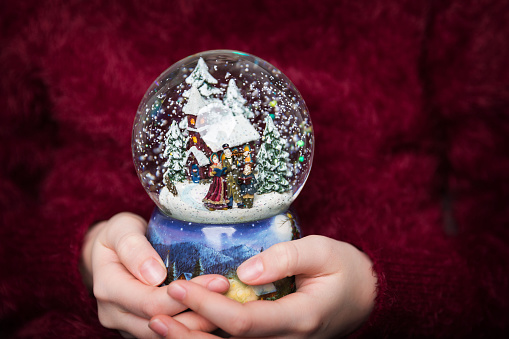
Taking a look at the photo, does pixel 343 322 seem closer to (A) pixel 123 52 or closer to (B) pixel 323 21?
(B) pixel 323 21

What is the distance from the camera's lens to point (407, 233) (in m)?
1.31

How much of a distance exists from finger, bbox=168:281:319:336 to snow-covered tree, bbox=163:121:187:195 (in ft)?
0.69

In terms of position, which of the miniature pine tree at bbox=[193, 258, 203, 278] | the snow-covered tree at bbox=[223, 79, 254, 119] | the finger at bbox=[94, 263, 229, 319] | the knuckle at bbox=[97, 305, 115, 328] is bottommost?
the knuckle at bbox=[97, 305, 115, 328]

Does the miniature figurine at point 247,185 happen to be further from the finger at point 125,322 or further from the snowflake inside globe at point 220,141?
the finger at point 125,322

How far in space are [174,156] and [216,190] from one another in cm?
11

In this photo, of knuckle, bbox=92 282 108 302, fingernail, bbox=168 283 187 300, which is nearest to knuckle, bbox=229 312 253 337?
fingernail, bbox=168 283 187 300

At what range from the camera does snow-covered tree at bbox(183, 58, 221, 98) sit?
855mm

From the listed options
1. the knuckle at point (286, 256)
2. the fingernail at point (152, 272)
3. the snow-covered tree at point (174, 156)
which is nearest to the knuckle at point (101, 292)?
the fingernail at point (152, 272)

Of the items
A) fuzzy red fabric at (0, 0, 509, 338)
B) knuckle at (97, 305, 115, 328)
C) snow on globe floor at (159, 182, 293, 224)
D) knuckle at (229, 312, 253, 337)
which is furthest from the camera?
fuzzy red fabric at (0, 0, 509, 338)

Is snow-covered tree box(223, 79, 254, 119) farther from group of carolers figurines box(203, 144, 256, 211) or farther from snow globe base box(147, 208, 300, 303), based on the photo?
snow globe base box(147, 208, 300, 303)

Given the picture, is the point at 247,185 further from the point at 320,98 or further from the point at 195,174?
the point at 320,98

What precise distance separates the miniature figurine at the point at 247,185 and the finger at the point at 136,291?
0.51 ft

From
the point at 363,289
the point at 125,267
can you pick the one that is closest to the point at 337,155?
the point at 363,289

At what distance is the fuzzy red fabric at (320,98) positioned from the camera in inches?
50.9
